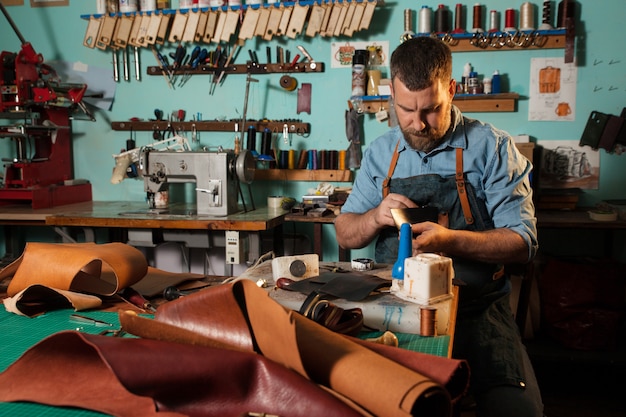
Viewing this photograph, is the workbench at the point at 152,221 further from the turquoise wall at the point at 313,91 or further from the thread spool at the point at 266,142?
the turquoise wall at the point at 313,91

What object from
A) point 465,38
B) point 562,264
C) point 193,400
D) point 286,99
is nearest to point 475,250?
point 193,400

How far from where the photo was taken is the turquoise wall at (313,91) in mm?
4008

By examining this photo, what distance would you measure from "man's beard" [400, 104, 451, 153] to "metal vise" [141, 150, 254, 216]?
1.59 metres

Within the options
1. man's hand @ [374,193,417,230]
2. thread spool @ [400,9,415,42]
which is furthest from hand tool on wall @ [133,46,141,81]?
man's hand @ [374,193,417,230]

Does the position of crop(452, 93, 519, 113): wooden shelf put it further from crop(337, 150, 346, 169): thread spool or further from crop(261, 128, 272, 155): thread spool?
crop(261, 128, 272, 155): thread spool

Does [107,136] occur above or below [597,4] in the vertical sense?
below

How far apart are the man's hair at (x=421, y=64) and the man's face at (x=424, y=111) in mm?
23

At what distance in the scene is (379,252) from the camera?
244cm

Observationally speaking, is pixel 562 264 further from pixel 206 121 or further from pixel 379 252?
pixel 206 121

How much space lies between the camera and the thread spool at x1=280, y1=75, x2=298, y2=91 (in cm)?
432

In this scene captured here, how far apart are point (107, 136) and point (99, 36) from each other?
803 millimetres

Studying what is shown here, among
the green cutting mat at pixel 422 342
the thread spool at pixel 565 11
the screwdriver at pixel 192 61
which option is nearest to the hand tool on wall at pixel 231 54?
the screwdriver at pixel 192 61

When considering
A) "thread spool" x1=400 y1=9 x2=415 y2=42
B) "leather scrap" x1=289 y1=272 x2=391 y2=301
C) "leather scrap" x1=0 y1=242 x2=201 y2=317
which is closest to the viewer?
"leather scrap" x1=289 y1=272 x2=391 y2=301

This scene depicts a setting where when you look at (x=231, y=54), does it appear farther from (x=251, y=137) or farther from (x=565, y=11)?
(x=565, y=11)
